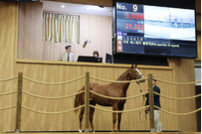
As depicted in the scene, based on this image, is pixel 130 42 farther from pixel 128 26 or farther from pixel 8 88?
pixel 8 88

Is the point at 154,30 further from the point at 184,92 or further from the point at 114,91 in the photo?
the point at 114,91

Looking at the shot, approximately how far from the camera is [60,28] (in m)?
11.3

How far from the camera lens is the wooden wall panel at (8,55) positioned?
6984 mm

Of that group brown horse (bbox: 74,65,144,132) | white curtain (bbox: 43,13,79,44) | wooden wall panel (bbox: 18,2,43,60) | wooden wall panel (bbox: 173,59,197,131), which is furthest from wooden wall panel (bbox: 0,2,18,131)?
wooden wall panel (bbox: 173,59,197,131)

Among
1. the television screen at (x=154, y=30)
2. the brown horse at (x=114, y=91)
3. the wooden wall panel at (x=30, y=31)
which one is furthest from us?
the wooden wall panel at (x=30, y=31)

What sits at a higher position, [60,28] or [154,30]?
[60,28]

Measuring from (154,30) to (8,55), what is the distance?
12.7ft

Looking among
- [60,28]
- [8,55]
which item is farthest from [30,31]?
[60,28]

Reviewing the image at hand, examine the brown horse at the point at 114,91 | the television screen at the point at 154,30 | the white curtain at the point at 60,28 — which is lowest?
the brown horse at the point at 114,91

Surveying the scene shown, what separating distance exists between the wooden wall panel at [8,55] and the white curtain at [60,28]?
342 centimetres

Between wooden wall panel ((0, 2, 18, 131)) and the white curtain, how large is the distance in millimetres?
3416

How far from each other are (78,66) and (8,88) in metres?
1.82

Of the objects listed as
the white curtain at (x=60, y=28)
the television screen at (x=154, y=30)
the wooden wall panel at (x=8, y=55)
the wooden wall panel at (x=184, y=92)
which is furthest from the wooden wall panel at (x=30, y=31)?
the wooden wall panel at (x=184, y=92)

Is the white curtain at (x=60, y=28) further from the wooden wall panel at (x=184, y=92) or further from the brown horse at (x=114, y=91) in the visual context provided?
the brown horse at (x=114, y=91)
